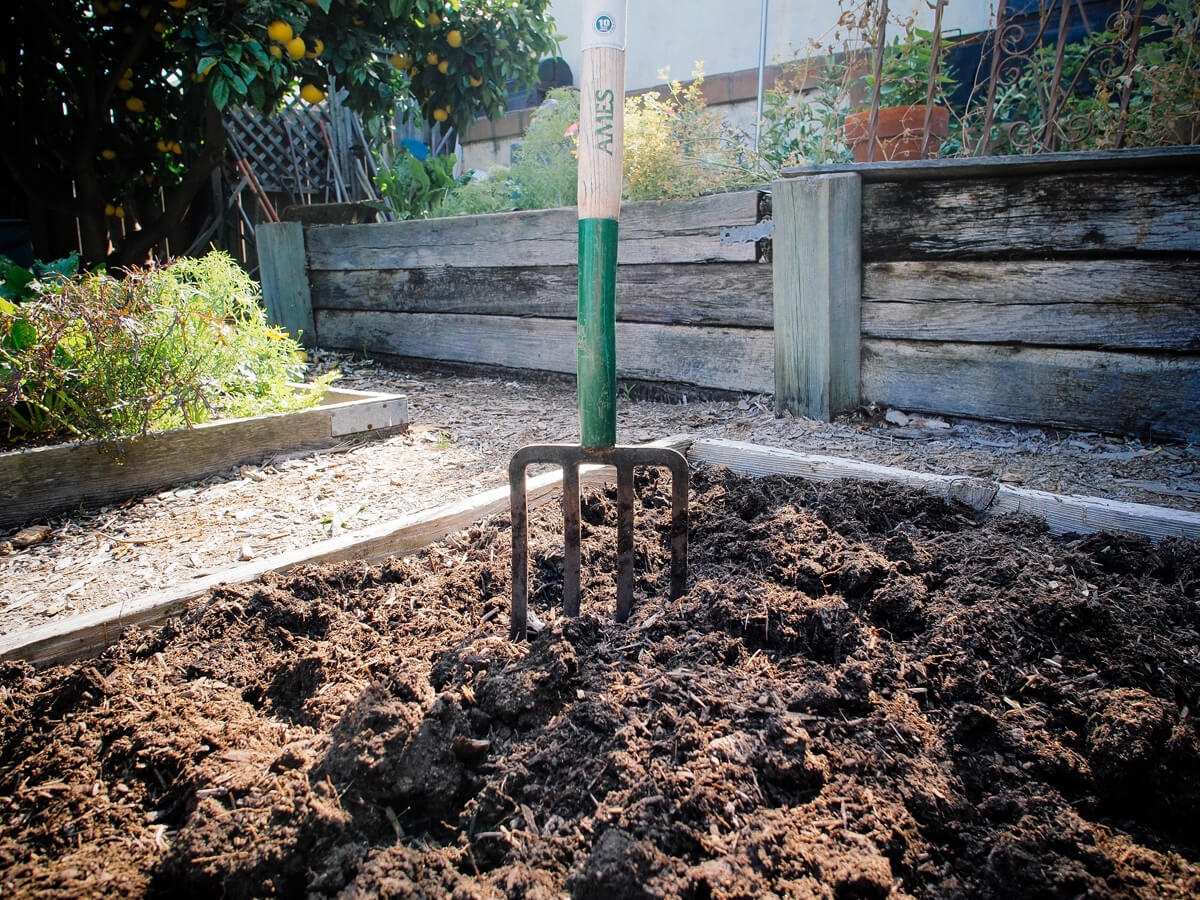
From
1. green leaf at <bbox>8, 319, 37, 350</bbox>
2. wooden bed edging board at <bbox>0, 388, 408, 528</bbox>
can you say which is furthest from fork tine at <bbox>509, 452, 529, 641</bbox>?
green leaf at <bbox>8, 319, 37, 350</bbox>

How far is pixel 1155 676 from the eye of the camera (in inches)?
47.0

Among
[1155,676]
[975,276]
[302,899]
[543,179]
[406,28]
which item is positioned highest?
[406,28]

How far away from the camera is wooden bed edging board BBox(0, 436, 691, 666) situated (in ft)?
4.24

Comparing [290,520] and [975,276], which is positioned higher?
[975,276]

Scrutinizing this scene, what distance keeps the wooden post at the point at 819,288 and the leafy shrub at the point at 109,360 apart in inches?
82.6

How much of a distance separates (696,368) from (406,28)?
3263 millimetres

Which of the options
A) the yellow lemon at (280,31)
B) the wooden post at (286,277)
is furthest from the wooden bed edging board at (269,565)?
the wooden post at (286,277)

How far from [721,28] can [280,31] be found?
500 centimetres

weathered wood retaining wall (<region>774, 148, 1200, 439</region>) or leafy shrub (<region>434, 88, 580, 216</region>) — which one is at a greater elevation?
leafy shrub (<region>434, 88, 580, 216</region>)

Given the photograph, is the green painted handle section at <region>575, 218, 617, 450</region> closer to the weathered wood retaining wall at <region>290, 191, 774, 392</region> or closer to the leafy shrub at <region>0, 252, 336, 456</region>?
the leafy shrub at <region>0, 252, 336, 456</region>

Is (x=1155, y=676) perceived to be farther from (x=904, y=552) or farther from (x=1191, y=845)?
(x=904, y=552)

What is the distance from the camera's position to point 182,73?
4.96 metres

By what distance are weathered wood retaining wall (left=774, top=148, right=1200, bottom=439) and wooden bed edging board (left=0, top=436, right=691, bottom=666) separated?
116cm

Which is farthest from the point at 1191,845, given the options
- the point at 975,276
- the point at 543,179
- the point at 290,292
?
the point at 290,292
